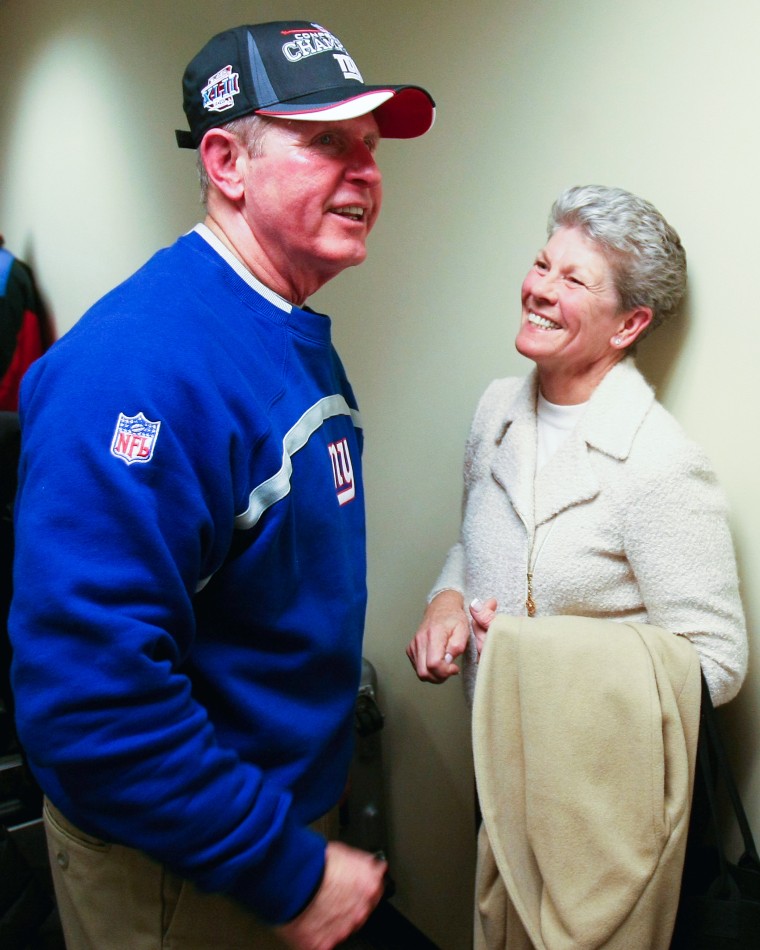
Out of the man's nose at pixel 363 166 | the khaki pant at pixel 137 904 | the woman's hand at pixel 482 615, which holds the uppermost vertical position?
the man's nose at pixel 363 166

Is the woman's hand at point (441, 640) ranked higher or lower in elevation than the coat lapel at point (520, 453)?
lower

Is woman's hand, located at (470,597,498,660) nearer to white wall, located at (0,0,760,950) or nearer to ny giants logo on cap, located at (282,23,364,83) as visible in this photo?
white wall, located at (0,0,760,950)

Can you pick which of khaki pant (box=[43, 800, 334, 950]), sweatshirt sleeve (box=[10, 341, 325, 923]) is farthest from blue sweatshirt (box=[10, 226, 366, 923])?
khaki pant (box=[43, 800, 334, 950])

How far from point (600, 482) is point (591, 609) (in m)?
0.20

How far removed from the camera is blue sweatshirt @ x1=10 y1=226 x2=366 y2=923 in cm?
76

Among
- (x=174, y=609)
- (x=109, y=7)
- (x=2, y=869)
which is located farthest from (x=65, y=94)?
(x=174, y=609)

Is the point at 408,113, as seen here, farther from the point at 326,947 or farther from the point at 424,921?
the point at 424,921

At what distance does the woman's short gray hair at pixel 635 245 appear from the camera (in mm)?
1226

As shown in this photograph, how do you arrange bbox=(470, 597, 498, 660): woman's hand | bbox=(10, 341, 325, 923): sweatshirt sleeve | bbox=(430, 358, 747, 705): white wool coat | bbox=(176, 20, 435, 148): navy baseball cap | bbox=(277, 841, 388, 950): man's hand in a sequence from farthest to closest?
bbox=(470, 597, 498, 660): woman's hand
bbox=(430, 358, 747, 705): white wool coat
bbox=(176, 20, 435, 148): navy baseball cap
bbox=(277, 841, 388, 950): man's hand
bbox=(10, 341, 325, 923): sweatshirt sleeve

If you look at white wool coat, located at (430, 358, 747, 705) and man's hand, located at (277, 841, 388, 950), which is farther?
white wool coat, located at (430, 358, 747, 705)

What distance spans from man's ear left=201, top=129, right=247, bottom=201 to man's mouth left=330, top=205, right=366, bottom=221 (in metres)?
0.12

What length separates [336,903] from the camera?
35.1 inches

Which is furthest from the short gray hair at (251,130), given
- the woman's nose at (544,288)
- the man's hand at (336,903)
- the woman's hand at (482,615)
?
the man's hand at (336,903)

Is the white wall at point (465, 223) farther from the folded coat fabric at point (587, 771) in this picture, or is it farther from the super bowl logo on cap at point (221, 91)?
the super bowl logo on cap at point (221, 91)
